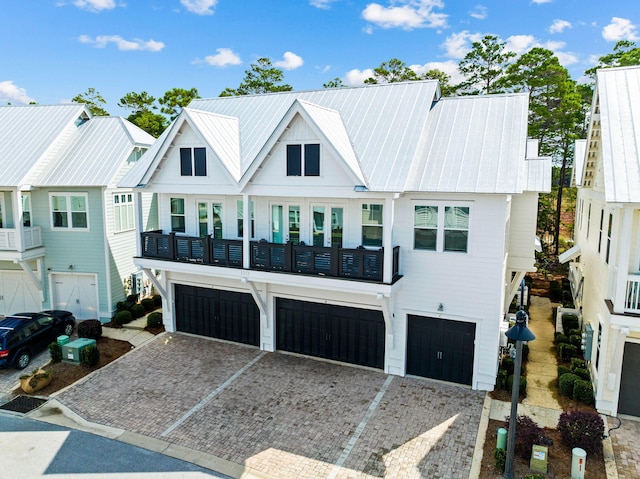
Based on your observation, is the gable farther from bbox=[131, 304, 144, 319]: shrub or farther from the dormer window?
bbox=[131, 304, 144, 319]: shrub

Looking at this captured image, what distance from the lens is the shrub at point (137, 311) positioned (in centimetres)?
2173

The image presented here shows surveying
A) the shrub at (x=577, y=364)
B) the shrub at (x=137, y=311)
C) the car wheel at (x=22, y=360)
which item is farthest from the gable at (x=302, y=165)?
the car wheel at (x=22, y=360)

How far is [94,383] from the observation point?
15.6m

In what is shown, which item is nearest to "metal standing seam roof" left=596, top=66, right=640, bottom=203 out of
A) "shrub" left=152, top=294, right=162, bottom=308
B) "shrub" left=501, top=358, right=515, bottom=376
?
"shrub" left=501, top=358, right=515, bottom=376

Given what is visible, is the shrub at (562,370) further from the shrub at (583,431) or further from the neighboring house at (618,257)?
the shrub at (583,431)

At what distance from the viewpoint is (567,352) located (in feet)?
54.9

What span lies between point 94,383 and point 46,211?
10.2m

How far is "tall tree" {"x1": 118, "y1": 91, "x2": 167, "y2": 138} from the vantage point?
3994 cm

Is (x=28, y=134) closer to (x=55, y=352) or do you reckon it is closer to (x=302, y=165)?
(x=55, y=352)

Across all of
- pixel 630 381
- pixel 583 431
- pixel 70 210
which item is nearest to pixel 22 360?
pixel 70 210

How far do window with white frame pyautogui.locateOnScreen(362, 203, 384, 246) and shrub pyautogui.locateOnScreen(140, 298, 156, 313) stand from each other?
41.9 feet

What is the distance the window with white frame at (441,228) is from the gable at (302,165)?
2.62 meters

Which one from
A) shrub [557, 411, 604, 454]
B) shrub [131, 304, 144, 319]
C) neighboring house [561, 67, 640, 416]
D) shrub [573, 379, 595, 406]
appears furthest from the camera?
shrub [131, 304, 144, 319]

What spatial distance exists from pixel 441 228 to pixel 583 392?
647cm
